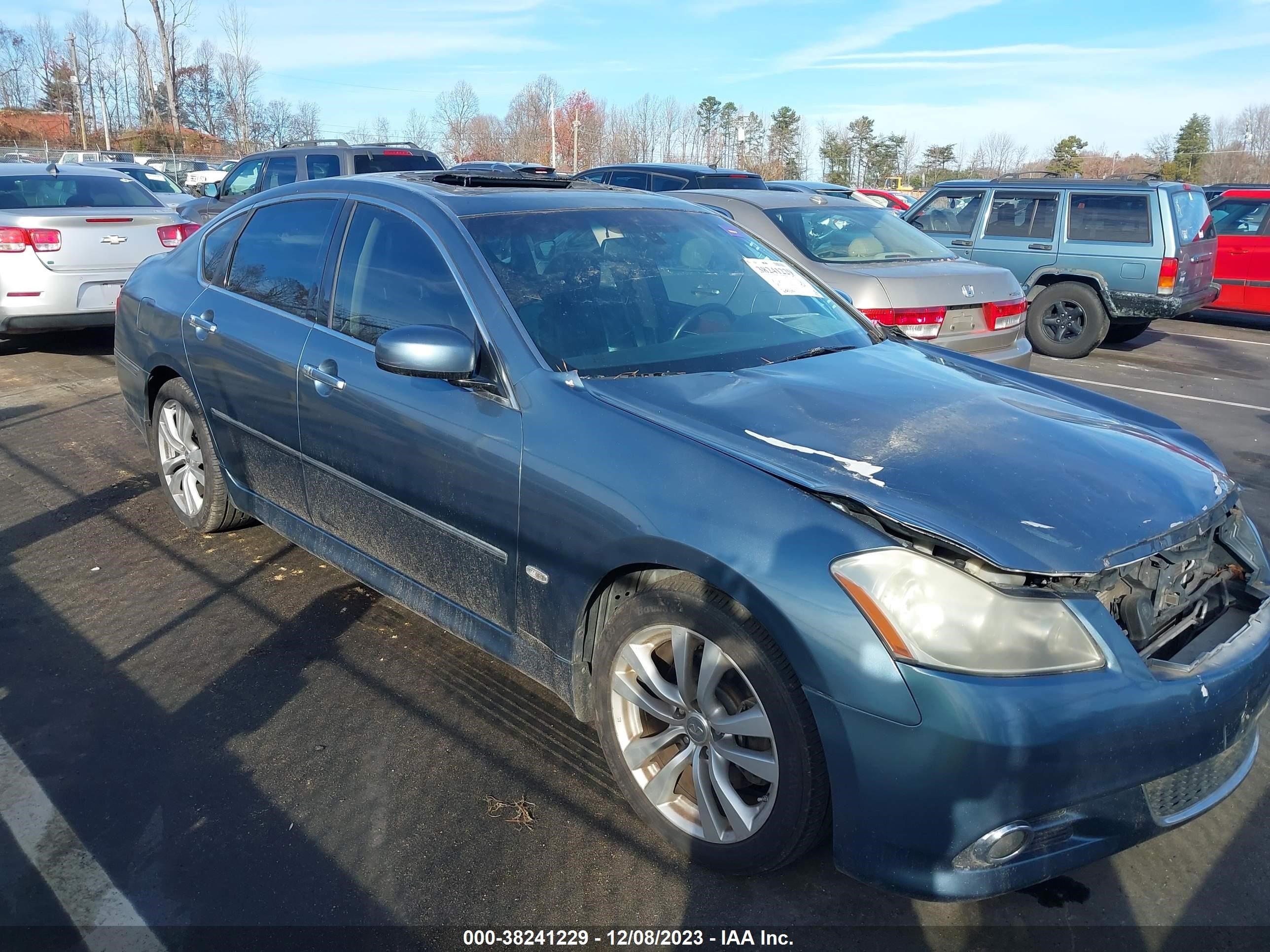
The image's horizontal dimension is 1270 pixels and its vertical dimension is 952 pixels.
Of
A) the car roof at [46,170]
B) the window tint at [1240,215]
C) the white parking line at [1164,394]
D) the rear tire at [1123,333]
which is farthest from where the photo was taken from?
the window tint at [1240,215]

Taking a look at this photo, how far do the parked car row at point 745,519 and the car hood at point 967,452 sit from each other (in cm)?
1

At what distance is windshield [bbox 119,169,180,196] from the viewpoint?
20531 mm

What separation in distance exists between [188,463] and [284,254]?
1.27 metres

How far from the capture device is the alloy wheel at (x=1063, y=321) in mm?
10680

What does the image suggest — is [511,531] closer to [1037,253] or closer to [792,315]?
[792,315]

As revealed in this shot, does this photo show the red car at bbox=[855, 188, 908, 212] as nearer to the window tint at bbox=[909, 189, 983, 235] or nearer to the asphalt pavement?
the window tint at bbox=[909, 189, 983, 235]

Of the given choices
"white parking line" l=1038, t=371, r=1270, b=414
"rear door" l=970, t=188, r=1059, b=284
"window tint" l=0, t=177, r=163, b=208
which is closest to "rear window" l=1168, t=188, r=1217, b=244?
"rear door" l=970, t=188, r=1059, b=284

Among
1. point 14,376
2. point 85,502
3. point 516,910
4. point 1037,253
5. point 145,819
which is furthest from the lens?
point 1037,253

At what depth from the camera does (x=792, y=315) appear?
12.1ft

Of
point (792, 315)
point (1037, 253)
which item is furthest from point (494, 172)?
point (1037, 253)

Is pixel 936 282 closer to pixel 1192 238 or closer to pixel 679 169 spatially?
pixel 1192 238

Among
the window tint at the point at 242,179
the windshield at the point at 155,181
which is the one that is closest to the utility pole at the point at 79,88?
the windshield at the point at 155,181

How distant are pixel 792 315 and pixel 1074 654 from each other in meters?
1.85

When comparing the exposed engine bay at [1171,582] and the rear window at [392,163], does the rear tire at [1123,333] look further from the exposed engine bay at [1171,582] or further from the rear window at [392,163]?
the exposed engine bay at [1171,582]
